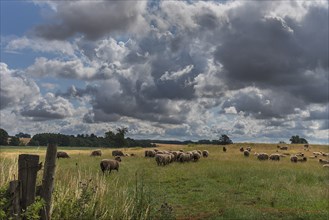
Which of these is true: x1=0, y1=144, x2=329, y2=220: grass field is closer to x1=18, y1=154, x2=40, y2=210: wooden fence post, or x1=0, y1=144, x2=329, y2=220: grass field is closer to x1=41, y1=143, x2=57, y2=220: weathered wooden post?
x1=41, y1=143, x2=57, y2=220: weathered wooden post

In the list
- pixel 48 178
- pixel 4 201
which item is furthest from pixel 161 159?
pixel 4 201

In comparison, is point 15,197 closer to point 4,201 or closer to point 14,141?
point 4,201

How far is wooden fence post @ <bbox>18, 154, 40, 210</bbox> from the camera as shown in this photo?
359 inches

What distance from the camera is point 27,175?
9.12 m

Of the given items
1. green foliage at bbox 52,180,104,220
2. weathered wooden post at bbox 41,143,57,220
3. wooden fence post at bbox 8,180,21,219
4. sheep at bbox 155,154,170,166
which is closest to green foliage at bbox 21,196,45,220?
wooden fence post at bbox 8,180,21,219

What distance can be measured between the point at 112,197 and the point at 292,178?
20136 mm

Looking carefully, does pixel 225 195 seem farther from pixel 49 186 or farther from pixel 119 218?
pixel 49 186

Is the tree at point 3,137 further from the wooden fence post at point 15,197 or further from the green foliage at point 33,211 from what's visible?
the green foliage at point 33,211

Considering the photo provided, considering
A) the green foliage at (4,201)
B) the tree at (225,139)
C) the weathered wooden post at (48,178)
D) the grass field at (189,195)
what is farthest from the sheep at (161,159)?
the tree at (225,139)

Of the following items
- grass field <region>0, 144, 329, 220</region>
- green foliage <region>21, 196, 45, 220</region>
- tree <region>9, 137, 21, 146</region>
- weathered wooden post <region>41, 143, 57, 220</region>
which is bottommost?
grass field <region>0, 144, 329, 220</region>

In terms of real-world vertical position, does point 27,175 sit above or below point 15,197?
above

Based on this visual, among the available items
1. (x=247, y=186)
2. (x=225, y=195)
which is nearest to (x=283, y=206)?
(x=225, y=195)

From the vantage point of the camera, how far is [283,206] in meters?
19.4

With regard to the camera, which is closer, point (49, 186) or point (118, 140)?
point (49, 186)
